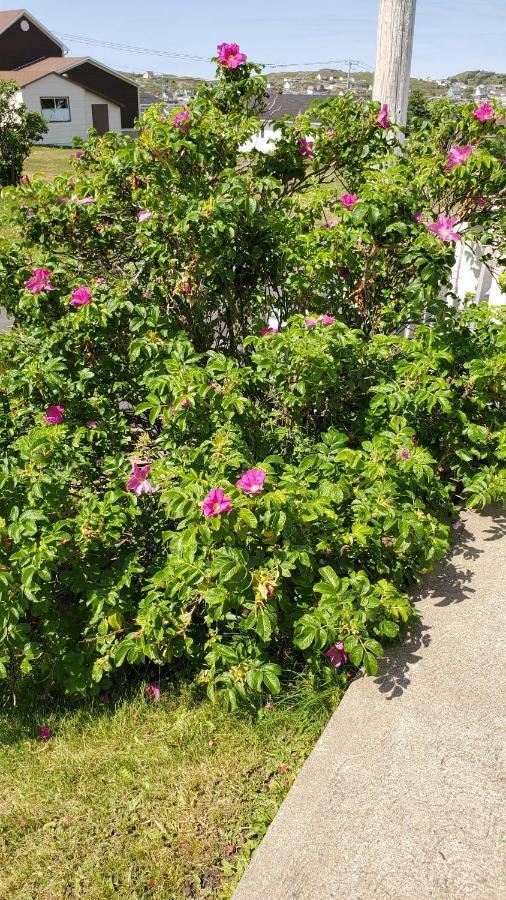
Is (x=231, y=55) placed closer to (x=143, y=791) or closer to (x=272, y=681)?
(x=272, y=681)

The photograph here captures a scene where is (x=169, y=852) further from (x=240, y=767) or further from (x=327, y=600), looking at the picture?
(x=327, y=600)

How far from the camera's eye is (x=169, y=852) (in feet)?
7.60

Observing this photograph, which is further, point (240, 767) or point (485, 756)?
point (240, 767)

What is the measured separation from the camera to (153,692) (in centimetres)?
301

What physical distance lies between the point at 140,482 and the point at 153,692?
93 centimetres

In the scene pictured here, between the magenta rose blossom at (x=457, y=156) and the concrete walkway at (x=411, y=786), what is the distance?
1922 millimetres

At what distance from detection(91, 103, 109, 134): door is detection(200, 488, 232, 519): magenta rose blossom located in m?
40.2

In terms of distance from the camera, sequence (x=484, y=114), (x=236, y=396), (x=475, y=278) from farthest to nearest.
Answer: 1. (x=475, y=278)
2. (x=484, y=114)
3. (x=236, y=396)

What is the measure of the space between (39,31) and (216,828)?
4701 centimetres

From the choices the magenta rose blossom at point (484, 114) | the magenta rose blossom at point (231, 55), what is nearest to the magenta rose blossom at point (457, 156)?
the magenta rose blossom at point (484, 114)

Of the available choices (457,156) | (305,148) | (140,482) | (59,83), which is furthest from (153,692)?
(59,83)

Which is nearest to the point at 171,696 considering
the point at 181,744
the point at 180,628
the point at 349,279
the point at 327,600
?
the point at 181,744

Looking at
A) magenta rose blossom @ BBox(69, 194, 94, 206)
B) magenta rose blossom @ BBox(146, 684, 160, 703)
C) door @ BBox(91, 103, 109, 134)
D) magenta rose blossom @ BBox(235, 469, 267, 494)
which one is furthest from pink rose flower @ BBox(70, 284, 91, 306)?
door @ BBox(91, 103, 109, 134)

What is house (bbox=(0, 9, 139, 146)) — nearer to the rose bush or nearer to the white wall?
the white wall
